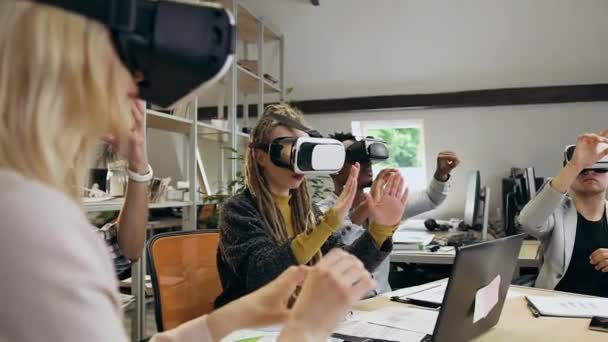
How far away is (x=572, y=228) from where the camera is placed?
200 centimetres

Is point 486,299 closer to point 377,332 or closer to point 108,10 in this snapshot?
point 377,332

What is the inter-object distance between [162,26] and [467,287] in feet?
2.69

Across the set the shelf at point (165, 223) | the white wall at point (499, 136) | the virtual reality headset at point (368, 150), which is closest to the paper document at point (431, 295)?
the virtual reality headset at point (368, 150)

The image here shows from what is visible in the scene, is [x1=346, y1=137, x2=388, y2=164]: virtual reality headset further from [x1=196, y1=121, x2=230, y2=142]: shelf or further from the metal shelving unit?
the metal shelving unit

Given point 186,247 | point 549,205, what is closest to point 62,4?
point 186,247

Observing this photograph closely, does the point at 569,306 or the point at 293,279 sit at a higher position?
the point at 293,279

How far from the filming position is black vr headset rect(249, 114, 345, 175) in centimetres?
123

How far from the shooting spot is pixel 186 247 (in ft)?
5.28

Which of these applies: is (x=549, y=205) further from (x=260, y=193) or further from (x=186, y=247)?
(x=186, y=247)

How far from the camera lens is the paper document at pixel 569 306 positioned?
136 cm

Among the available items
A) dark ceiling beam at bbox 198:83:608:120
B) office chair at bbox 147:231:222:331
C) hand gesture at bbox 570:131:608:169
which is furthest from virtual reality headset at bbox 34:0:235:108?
dark ceiling beam at bbox 198:83:608:120

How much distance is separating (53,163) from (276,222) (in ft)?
3.34

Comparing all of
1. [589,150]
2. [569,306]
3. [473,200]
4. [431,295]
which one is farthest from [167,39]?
[473,200]

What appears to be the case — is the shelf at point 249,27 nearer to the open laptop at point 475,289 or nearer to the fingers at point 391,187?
the fingers at point 391,187
